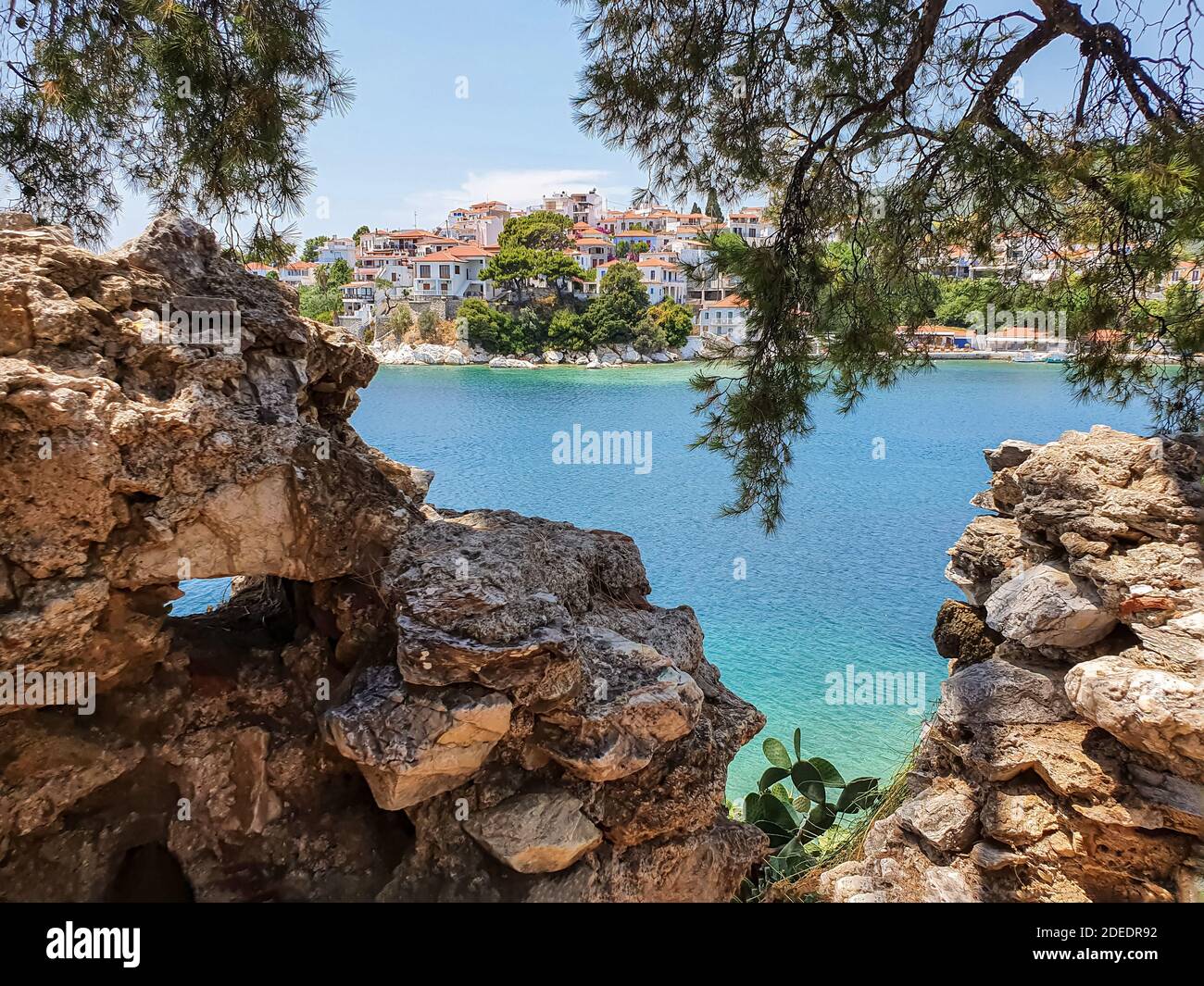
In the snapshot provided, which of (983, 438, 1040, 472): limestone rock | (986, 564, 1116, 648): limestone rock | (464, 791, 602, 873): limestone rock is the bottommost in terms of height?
(464, 791, 602, 873): limestone rock

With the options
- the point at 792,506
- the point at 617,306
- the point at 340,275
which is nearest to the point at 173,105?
the point at 792,506

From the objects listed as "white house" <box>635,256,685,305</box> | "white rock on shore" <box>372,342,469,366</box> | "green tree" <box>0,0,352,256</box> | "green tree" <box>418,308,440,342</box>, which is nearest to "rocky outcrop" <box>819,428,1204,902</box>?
"green tree" <box>0,0,352,256</box>

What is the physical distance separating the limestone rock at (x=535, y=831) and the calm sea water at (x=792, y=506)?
4.97 metres

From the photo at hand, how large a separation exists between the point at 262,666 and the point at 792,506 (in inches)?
597

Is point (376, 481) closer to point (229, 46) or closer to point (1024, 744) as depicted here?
point (229, 46)

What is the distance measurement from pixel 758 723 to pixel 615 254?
50.8 metres

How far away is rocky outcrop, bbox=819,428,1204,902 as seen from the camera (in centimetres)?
334

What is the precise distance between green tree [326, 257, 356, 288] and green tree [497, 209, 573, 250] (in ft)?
45.3

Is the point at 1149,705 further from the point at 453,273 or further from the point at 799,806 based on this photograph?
the point at 453,273

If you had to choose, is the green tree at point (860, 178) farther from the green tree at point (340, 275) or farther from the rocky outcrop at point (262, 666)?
the green tree at point (340, 275)

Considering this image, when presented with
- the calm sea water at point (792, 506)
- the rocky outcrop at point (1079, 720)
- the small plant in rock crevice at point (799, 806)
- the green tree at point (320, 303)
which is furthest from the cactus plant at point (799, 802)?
the green tree at point (320, 303)

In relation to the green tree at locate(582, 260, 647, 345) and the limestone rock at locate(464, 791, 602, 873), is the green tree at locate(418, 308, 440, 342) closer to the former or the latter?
the green tree at locate(582, 260, 647, 345)

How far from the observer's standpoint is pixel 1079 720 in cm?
380
